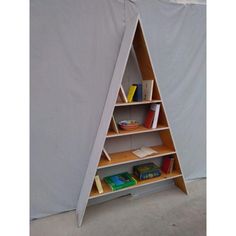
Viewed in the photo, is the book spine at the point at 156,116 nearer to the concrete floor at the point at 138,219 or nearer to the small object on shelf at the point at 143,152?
the small object on shelf at the point at 143,152

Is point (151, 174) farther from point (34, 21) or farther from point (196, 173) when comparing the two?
point (34, 21)

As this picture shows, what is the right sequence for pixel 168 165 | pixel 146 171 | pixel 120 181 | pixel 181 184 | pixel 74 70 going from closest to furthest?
1. pixel 74 70
2. pixel 120 181
3. pixel 146 171
4. pixel 168 165
5. pixel 181 184

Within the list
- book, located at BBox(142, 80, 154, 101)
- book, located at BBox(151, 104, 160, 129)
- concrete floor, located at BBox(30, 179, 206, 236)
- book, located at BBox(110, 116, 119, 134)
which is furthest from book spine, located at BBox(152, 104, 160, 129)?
concrete floor, located at BBox(30, 179, 206, 236)

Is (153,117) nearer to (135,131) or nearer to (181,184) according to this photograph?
(135,131)

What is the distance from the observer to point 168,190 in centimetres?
222

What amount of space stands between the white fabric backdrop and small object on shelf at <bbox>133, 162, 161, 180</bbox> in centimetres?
56

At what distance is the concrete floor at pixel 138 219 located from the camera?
1626 millimetres

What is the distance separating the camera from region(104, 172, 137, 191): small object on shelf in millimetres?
1787

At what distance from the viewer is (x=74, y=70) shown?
1747 millimetres

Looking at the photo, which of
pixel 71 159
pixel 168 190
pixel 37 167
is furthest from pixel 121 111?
pixel 168 190

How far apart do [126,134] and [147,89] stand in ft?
1.67

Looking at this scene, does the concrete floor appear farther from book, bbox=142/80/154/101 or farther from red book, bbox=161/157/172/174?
book, bbox=142/80/154/101

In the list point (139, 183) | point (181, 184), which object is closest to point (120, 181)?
point (139, 183)

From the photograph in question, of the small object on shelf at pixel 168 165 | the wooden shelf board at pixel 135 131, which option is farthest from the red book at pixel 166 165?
the wooden shelf board at pixel 135 131
